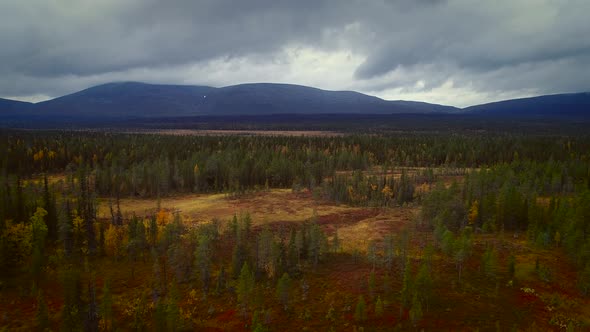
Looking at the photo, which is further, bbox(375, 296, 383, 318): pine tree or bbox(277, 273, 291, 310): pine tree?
bbox(277, 273, 291, 310): pine tree

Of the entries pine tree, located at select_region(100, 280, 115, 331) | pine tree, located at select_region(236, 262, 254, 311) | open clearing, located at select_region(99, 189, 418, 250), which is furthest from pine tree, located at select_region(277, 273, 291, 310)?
open clearing, located at select_region(99, 189, 418, 250)

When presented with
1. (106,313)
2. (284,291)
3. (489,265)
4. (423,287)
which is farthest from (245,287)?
(489,265)

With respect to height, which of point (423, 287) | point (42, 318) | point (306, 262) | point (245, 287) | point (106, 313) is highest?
point (245, 287)

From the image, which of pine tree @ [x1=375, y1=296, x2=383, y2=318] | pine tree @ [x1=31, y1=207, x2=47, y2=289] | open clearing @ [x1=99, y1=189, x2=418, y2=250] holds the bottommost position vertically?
open clearing @ [x1=99, y1=189, x2=418, y2=250]

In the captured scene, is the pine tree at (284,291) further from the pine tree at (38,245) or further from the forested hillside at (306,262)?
the pine tree at (38,245)

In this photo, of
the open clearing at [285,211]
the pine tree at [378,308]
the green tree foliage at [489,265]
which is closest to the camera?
the pine tree at [378,308]

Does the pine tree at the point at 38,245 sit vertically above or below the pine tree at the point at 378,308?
above

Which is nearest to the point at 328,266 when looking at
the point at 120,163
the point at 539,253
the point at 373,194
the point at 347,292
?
the point at 347,292

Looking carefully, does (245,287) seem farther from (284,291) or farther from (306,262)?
(306,262)

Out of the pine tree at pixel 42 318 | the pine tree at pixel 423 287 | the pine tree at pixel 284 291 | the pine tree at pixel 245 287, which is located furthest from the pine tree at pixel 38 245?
the pine tree at pixel 423 287

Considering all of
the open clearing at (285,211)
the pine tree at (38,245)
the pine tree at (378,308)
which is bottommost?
the open clearing at (285,211)

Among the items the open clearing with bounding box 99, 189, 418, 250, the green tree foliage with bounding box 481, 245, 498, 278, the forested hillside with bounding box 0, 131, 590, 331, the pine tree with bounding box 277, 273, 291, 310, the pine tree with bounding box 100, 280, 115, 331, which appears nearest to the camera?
the pine tree with bounding box 100, 280, 115, 331

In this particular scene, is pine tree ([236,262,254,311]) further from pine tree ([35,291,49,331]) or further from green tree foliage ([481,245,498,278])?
green tree foliage ([481,245,498,278])
